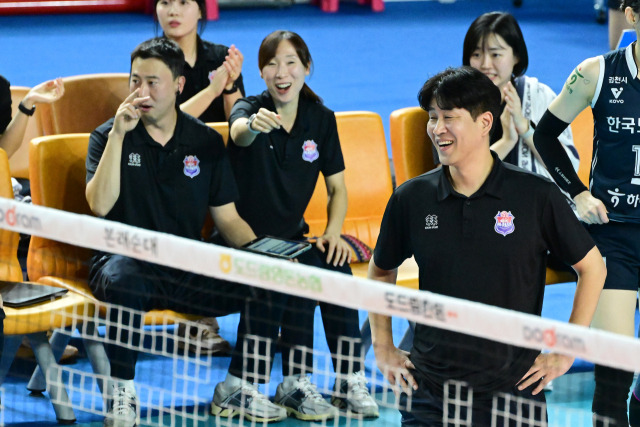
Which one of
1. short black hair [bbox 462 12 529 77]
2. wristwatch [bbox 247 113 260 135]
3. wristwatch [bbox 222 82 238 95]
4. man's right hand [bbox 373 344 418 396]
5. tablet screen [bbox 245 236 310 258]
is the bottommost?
man's right hand [bbox 373 344 418 396]

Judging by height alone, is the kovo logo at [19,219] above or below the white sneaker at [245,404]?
above

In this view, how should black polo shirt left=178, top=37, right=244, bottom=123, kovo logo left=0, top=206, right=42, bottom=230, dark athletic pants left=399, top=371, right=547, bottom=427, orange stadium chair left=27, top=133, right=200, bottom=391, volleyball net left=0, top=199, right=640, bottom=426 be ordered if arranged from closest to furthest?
volleyball net left=0, top=199, right=640, bottom=426 < kovo logo left=0, top=206, right=42, bottom=230 < dark athletic pants left=399, top=371, right=547, bottom=427 < orange stadium chair left=27, top=133, right=200, bottom=391 < black polo shirt left=178, top=37, right=244, bottom=123

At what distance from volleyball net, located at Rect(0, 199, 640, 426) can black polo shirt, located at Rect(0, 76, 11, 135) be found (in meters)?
0.85

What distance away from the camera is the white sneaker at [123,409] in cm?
457

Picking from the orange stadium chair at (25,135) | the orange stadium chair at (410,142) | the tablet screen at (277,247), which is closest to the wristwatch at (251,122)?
the tablet screen at (277,247)

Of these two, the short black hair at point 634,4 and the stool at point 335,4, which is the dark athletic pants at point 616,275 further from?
the stool at point 335,4

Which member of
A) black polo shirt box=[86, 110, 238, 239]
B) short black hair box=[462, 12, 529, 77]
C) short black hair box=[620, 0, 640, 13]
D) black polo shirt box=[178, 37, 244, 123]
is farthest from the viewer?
black polo shirt box=[178, 37, 244, 123]

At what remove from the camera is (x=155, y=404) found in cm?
509

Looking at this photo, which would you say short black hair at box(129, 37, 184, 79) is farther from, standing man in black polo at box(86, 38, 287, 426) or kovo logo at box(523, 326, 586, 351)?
kovo logo at box(523, 326, 586, 351)

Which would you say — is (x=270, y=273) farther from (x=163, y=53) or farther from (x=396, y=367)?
(x=163, y=53)

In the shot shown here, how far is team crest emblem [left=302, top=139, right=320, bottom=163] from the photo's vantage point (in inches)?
215

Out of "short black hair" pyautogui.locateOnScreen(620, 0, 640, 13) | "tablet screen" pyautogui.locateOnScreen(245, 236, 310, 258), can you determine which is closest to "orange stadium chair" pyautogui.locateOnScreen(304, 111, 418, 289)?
"tablet screen" pyautogui.locateOnScreen(245, 236, 310, 258)

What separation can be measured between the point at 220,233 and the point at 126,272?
695 mm

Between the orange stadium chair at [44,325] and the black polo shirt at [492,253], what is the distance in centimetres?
185
